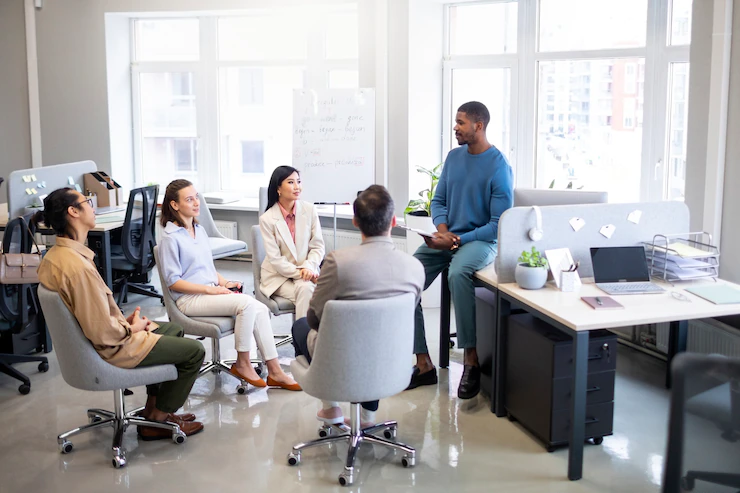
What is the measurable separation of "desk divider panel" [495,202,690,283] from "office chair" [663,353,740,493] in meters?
1.87

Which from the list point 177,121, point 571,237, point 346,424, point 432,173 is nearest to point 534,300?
point 571,237

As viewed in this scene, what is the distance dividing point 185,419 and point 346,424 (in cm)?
78

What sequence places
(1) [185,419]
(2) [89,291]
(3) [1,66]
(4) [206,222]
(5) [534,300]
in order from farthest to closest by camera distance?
1. (3) [1,66]
2. (4) [206,222]
3. (1) [185,419]
4. (5) [534,300]
5. (2) [89,291]

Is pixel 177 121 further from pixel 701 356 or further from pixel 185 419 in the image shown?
pixel 701 356

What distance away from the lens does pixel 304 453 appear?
348 cm

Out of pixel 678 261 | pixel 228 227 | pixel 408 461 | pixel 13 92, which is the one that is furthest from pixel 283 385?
pixel 13 92

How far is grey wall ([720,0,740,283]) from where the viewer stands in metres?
4.14

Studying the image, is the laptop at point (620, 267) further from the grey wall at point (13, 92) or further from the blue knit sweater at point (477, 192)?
the grey wall at point (13, 92)

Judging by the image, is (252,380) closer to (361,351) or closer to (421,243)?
(361,351)

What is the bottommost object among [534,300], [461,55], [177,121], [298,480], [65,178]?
[298,480]

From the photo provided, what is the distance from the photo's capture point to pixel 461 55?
6117 millimetres

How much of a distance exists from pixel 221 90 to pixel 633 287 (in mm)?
4845

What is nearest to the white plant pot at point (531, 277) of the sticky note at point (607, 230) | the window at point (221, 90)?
the sticky note at point (607, 230)

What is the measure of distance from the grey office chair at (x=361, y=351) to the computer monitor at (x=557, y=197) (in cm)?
141
